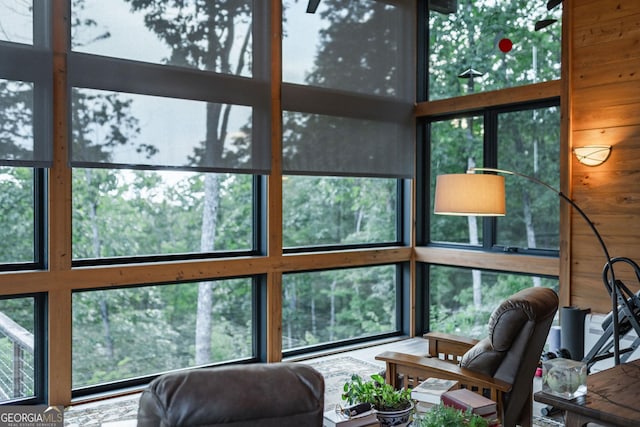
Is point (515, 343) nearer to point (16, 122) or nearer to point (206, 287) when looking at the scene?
point (206, 287)

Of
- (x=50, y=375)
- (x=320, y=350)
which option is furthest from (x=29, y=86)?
(x=320, y=350)

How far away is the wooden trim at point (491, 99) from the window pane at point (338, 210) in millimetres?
873

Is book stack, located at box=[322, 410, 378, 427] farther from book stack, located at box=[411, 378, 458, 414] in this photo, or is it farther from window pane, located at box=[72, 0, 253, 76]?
window pane, located at box=[72, 0, 253, 76]

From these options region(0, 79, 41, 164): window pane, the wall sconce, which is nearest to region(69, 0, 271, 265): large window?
region(0, 79, 41, 164): window pane

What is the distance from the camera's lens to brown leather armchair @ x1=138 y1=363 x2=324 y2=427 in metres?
1.55

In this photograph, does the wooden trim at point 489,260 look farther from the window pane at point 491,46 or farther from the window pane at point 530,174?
the window pane at point 491,46

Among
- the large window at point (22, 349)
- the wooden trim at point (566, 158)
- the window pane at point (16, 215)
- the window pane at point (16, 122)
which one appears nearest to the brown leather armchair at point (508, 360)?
the wooden trim at point (566, 158)

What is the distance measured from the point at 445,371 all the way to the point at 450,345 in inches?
28.8

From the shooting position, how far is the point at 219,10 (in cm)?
465

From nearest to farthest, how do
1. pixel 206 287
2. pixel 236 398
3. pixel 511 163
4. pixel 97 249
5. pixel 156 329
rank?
pixel 236 398, pixel 97 249, pixel 156 329, pixel 206 287, pixel 511 163

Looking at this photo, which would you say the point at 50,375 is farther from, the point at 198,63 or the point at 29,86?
the point at 198,63

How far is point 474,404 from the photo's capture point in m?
2.44

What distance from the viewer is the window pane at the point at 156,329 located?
13.8 feet

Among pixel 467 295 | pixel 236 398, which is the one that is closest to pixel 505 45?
pixel 467 295
